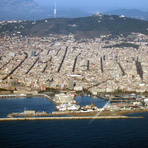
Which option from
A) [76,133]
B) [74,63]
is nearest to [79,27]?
[74,63]

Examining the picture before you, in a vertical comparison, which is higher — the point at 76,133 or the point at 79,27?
the point at 79,27

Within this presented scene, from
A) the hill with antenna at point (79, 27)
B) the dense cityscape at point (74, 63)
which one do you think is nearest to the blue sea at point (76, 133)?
the dense cityscape at point (74, 63)

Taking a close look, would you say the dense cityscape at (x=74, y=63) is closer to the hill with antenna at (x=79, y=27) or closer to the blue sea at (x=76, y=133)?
the hill with antenna at (x=79, y=27)

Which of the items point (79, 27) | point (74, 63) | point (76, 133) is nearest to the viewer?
point (76, 133)

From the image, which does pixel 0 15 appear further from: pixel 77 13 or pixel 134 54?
pixel 134 54

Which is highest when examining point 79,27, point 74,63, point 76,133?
point 79,27

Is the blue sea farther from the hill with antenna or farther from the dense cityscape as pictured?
the hill with antenna

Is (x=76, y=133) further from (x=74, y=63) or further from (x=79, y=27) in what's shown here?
(x=79, y=27)
